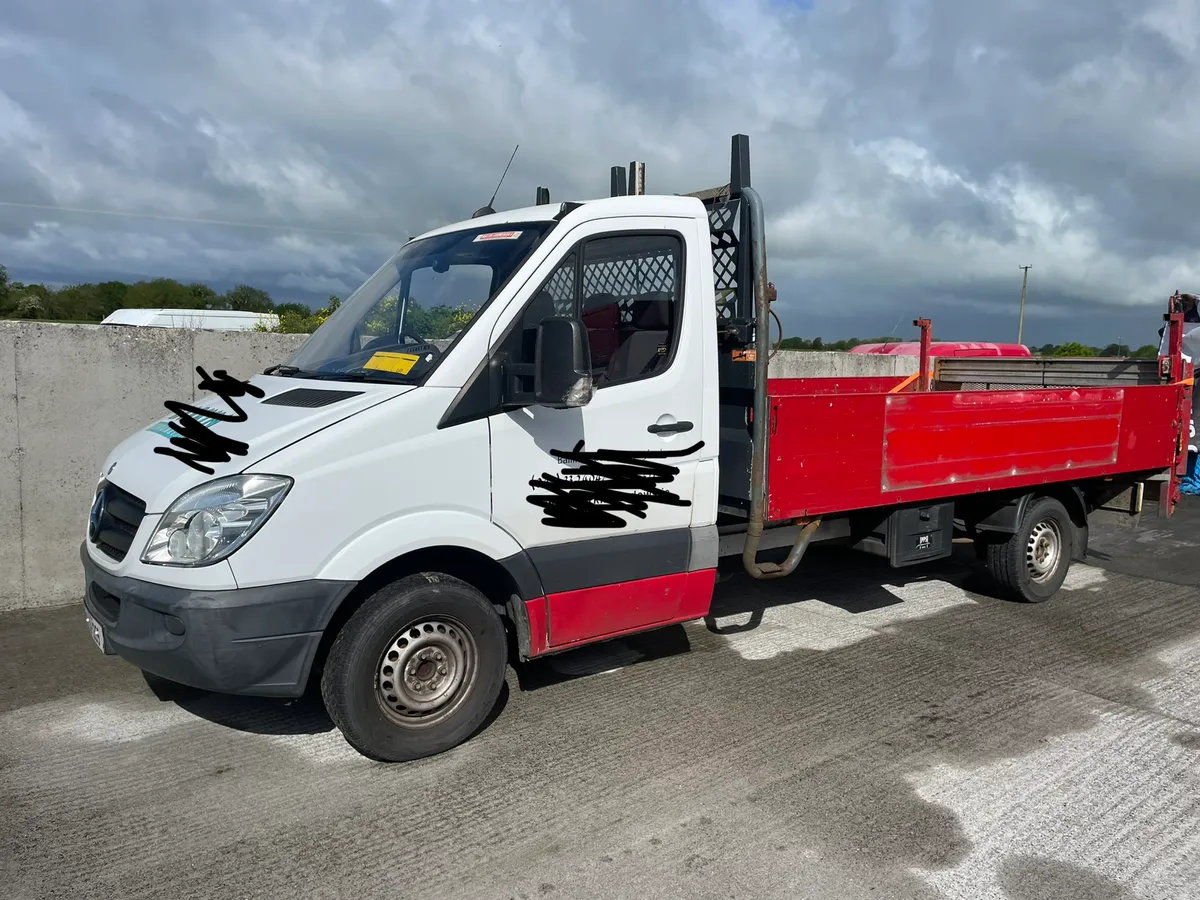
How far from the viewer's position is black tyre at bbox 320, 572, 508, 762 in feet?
12.4

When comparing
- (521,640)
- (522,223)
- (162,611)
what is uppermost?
(522,223)

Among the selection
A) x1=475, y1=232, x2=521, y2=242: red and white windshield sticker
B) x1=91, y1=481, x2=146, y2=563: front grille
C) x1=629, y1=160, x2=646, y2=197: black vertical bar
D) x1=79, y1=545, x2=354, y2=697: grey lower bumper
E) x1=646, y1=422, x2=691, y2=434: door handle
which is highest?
x1=629, y1=160, x2=646, y2=197: black vertical bar

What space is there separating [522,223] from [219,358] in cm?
344

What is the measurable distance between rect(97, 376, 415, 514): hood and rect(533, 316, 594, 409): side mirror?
567mm

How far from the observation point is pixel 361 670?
376 centimetres

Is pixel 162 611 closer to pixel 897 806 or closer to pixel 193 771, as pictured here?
pixel 193 771

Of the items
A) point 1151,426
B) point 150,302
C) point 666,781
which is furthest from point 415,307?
point 150,302

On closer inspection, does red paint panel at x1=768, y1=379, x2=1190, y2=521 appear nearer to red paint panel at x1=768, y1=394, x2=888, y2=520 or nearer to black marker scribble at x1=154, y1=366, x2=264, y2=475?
red paint panel at x1=768, y1=394, x2=888, y2=520

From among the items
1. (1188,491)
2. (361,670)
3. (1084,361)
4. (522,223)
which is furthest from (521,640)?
(1188,491)

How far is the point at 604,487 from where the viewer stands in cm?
436

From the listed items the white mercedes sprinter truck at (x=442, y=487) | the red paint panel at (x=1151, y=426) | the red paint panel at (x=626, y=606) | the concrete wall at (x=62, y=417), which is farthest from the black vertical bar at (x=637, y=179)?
the red paint panel at (x=1151, y=426)

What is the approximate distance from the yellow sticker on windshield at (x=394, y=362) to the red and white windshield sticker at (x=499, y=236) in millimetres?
754

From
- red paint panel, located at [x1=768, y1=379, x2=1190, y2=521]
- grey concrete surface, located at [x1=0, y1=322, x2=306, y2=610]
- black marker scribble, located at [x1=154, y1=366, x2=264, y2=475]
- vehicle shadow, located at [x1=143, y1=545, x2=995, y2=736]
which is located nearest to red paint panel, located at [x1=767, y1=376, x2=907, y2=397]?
red paint panel, located at [x1=768, y1=379, x2=1190, y2=521]

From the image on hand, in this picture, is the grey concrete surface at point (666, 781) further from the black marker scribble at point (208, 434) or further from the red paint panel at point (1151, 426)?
the red paint panel at point (1151, 426)
